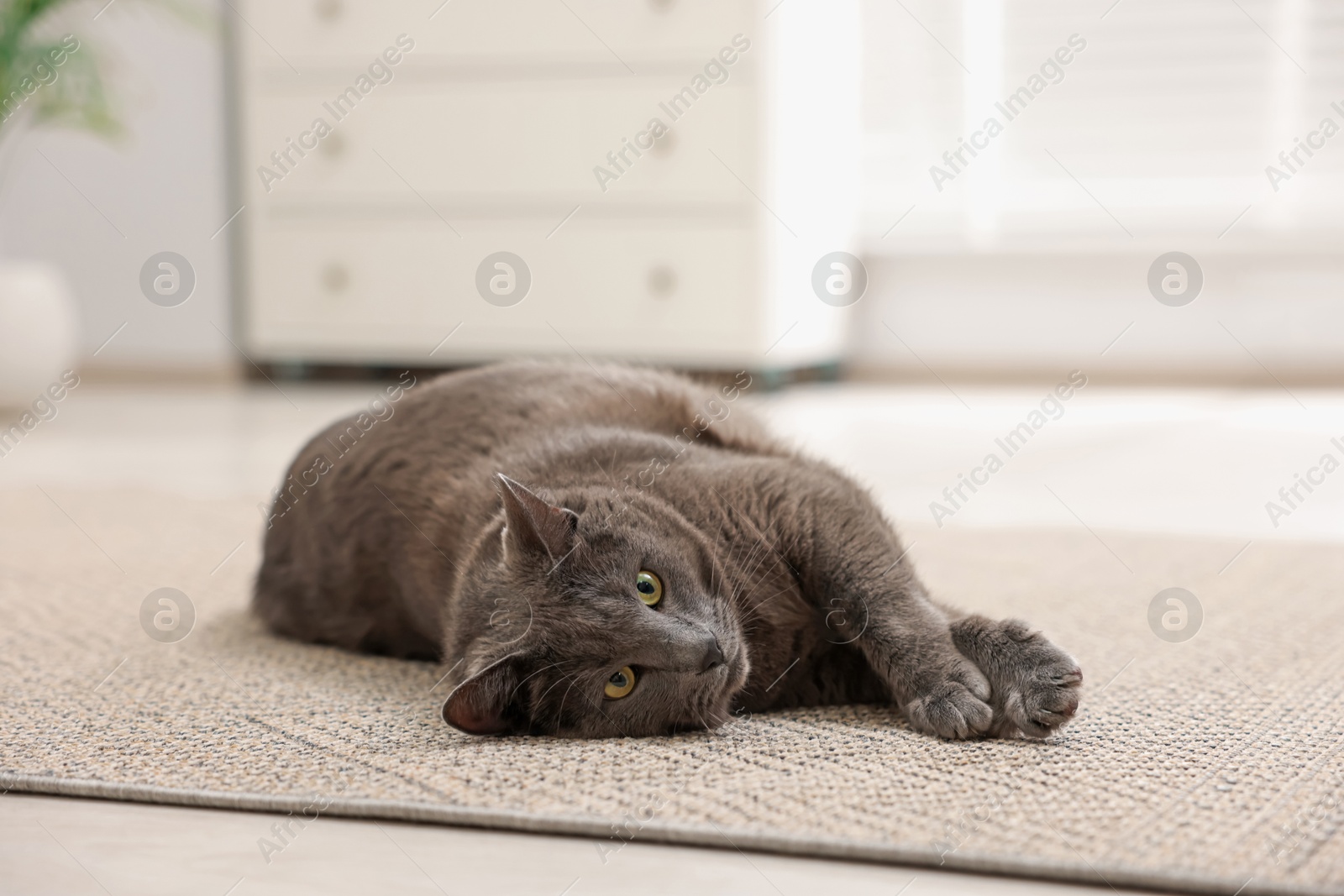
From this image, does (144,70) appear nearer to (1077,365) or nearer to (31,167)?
(31,167)

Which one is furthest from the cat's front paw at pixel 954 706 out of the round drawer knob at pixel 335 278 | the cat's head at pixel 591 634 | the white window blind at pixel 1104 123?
the round drawer knob at pixel 335 278

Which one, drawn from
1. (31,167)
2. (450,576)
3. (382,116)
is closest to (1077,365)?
(382,116)

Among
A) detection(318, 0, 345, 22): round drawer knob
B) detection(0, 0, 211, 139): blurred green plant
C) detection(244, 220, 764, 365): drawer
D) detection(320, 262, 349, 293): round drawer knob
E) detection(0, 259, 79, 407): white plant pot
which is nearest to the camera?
detection(0, 0, 211, 139): blurred green plant

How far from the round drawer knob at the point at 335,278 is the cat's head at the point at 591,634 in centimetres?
334

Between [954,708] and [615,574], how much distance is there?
33cm

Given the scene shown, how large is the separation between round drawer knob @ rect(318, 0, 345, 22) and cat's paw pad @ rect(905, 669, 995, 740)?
3.66 metres

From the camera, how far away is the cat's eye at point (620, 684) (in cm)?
116

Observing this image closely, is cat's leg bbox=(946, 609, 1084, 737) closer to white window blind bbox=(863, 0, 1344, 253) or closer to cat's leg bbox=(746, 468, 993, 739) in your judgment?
cat's leg bbox=(746, 468, 993, 739)

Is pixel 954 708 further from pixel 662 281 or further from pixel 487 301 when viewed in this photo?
pixel 487 301

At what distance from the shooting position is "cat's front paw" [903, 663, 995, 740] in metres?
1.16

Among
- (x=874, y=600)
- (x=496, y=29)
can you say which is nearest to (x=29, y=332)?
(x=496, y=29)

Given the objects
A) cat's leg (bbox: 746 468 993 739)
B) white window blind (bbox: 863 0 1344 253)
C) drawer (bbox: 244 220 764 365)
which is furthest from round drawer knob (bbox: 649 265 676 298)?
cat's leg (bbox: 746 468 993 739)

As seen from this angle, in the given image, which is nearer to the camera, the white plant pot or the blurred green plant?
the blurred green plant

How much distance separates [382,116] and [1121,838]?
379 centimetres
